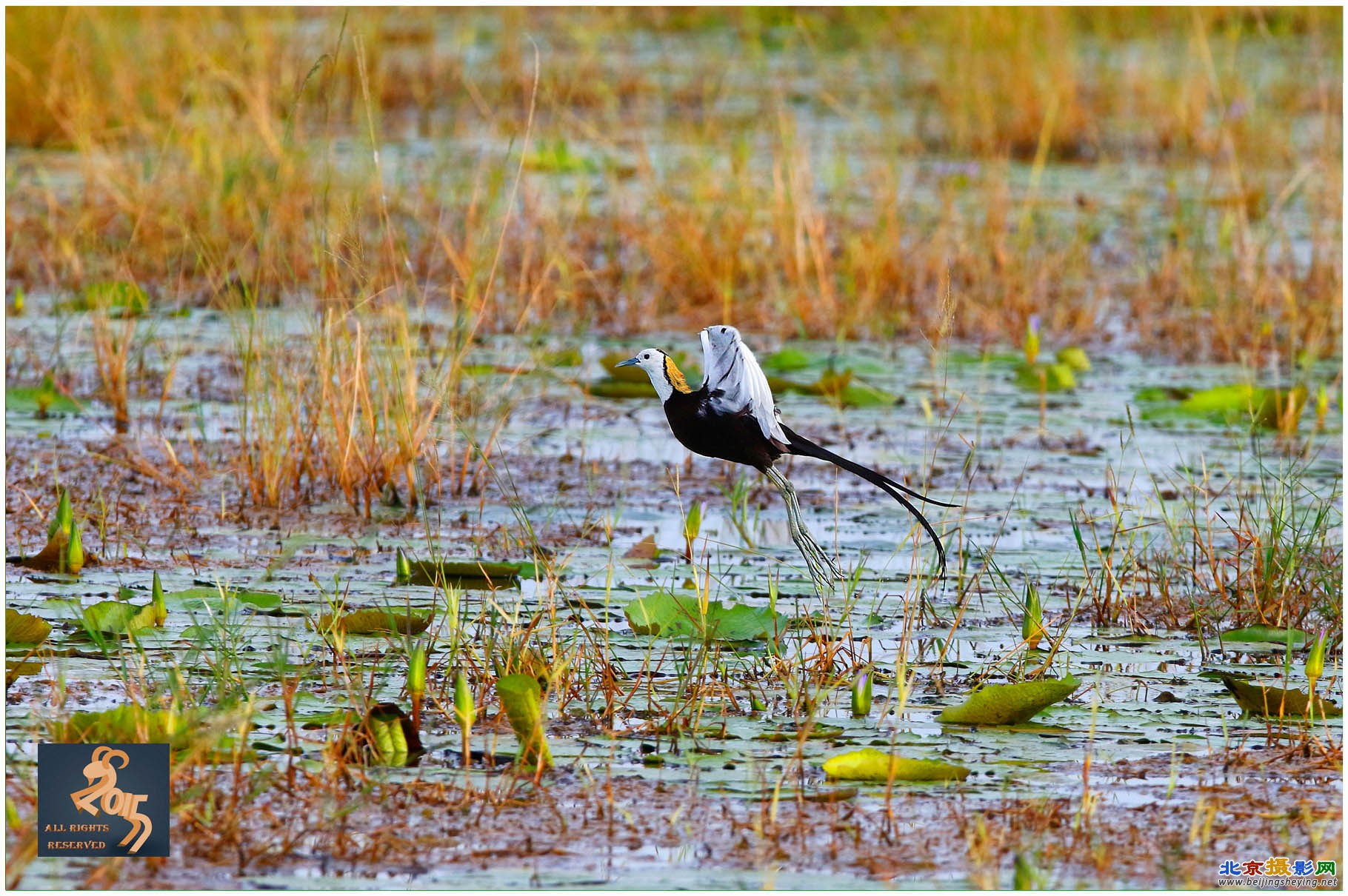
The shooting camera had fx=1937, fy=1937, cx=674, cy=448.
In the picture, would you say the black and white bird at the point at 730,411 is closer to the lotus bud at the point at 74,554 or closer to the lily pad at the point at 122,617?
the lily pad at the point at 122,617

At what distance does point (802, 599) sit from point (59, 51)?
544cm

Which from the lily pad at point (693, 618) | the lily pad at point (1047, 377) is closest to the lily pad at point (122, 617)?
the lily pad at point (693, 618)

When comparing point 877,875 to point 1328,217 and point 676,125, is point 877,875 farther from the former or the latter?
point 676,125

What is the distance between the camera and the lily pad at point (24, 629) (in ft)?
12.3

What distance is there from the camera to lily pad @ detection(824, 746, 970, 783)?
10.6 feet

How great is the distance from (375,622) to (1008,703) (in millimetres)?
1302

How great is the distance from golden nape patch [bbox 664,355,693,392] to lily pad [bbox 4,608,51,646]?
182 cm

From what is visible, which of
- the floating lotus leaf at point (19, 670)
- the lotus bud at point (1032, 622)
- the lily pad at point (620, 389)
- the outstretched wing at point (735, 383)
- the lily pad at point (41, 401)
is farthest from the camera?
the lily pad at point (620, 389)

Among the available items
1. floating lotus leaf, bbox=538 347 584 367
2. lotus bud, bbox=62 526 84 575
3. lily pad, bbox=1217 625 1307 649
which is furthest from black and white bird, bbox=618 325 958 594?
floating lotus leaf, bbox=538 347 584 367

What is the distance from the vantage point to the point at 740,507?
5.24 metres

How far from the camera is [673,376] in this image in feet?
8.04

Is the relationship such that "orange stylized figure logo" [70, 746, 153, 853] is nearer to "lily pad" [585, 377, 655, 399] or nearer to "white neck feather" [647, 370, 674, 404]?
"white neck feather" [647, 370, 674, 404]

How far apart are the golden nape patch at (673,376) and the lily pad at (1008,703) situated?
4.27 feet

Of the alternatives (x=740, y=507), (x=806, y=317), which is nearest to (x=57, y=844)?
(x=740, y=507)
